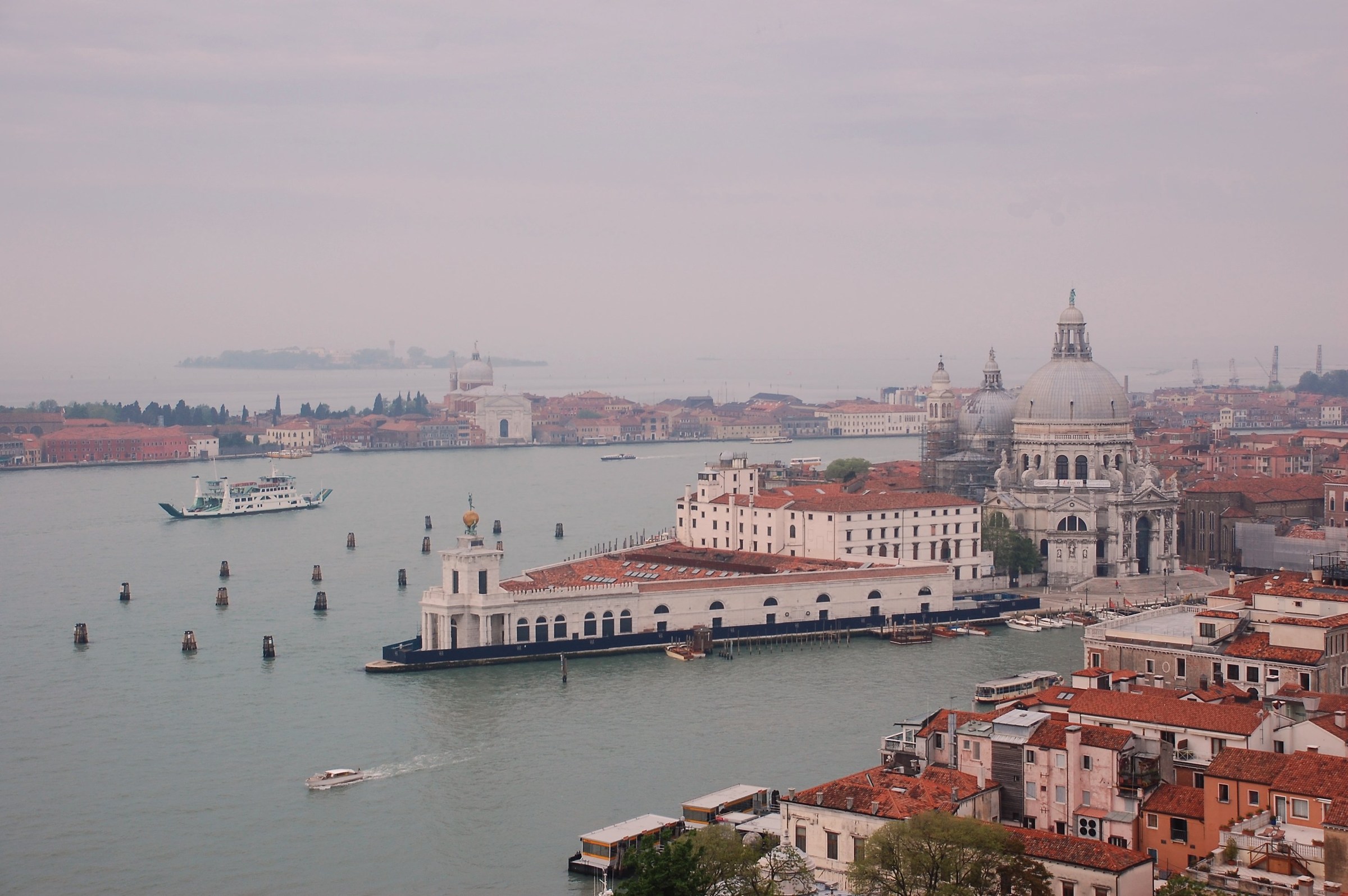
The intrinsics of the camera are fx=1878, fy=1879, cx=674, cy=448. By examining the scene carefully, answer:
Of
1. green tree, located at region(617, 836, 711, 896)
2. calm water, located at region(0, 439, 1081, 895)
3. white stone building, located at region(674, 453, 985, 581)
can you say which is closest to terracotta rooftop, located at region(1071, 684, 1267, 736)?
calm water, located at region(0, 439, 1081, 895)

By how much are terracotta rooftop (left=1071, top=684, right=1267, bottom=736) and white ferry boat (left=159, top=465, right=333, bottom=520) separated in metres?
36.6

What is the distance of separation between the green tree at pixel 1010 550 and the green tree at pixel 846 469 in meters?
11.5

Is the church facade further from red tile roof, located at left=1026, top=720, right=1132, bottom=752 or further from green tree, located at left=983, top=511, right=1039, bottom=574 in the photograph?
red tile roof, located at left=1026, top=720, right=1132, bottom=752

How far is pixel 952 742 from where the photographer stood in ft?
41.8

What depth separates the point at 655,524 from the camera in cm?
4166

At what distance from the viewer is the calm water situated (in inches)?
553

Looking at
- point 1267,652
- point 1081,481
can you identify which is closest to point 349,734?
point 1267,652

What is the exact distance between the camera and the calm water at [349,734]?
14.0 meters

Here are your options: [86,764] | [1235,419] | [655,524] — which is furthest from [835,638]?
[1235,419]

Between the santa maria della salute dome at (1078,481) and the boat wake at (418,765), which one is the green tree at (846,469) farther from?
the boat wake at (418,765)

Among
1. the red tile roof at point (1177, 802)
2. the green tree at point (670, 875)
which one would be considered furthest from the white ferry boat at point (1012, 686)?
the green tree at point (670, 875)

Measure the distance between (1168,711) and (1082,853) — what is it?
7.76 ft

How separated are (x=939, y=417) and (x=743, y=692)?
22.1 meters

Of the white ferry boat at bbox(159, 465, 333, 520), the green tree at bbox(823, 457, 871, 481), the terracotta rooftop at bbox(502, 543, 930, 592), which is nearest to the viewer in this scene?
the terracotta rooftop at bbox(502, 543, 930, 592)
